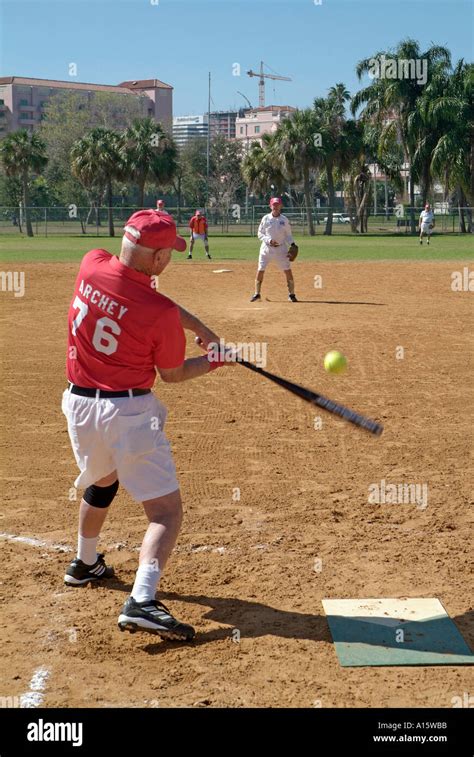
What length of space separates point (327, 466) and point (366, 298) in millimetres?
11743

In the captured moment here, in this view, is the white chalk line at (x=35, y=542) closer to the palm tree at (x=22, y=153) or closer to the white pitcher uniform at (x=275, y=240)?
the white pitcher uniform at (x=275, y=240)

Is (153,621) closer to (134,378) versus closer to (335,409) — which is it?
(134,378)

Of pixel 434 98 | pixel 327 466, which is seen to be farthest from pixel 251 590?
pixel 434 98

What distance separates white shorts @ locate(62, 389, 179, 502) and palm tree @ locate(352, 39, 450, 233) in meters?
55.2

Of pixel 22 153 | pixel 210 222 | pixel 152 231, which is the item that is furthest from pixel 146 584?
pixel 210 222

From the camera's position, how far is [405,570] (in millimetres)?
5344

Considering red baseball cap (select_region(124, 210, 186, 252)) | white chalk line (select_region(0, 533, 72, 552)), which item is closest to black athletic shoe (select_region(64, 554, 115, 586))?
white chalk line (select_region(0, 533, 72, 552))

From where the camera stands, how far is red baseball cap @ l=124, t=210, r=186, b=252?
434 cm

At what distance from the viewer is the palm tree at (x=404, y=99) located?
5828 cm

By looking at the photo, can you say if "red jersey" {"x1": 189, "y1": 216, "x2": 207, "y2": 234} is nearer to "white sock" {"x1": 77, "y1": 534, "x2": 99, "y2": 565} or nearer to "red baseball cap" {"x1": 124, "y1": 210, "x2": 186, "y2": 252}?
"white sock" {"x1": 77, "y1": 534, "x2": 99, "y2": 565}

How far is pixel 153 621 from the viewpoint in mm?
4371

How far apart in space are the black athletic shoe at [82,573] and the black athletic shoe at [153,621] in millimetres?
733

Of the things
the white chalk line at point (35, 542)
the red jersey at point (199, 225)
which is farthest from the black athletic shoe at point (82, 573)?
the red jersey at point (199, 225)

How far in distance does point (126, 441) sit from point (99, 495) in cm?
64
